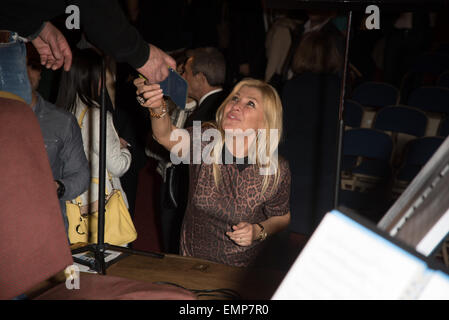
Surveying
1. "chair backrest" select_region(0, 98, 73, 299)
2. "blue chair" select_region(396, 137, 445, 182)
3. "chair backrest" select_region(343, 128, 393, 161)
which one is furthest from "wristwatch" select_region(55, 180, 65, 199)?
"blue chair" select_region(396, 137, 445, 182)

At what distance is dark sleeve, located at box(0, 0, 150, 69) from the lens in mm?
1088

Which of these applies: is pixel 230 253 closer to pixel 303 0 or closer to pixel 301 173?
pixel 301 173

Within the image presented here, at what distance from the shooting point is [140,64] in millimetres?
1266

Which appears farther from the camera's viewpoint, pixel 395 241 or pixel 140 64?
pixel 140 64

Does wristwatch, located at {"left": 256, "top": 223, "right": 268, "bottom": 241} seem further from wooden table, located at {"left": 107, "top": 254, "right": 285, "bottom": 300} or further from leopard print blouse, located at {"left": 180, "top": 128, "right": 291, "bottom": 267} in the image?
wooden table, located at {"left": 107, "top": 254, "right": 285, "bottom": 300}

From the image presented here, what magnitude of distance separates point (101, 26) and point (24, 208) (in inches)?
27.1

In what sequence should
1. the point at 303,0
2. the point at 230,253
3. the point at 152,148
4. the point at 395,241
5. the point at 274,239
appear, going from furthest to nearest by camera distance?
1. the point at 152,148
2. the point at 274,239
3. the point at 230,253
4. the point at 303,0
5. the point at 395,241

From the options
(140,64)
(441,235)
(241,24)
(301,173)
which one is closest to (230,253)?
(301,173)

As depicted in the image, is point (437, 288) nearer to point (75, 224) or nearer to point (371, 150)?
point (75, 224)

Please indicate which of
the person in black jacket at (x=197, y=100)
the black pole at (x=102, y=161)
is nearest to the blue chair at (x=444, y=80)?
the person in black jacket at (x=197, y=100)

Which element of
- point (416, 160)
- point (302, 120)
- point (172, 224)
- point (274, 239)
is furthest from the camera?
point (416, 160)

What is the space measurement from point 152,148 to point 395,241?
243cm

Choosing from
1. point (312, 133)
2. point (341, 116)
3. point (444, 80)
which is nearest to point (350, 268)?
point (341, 116)

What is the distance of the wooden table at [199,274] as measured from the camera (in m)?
1.19
